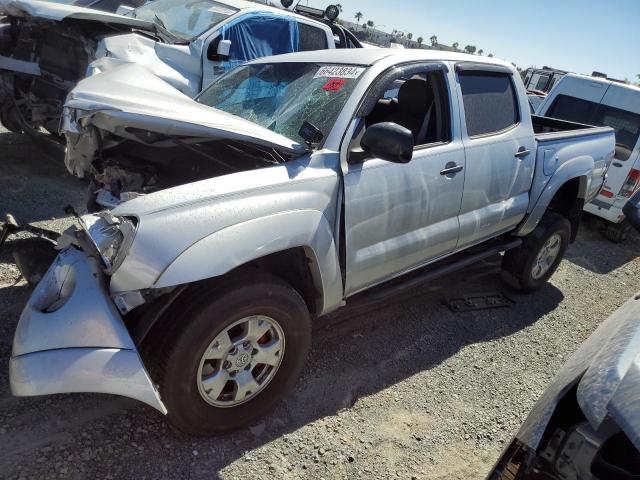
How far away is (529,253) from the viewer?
4516mm

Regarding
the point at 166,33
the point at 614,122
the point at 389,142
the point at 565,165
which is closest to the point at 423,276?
the point at 389,142

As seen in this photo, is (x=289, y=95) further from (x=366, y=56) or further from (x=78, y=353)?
(x=78, y=353)

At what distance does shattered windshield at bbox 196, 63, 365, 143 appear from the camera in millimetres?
2920

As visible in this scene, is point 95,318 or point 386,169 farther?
point 386,169

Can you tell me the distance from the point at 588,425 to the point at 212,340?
4.99ft

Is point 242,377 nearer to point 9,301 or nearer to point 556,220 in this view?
point 9,301

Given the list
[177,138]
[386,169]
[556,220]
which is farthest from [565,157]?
[177,138]

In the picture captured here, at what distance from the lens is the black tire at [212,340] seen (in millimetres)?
2223

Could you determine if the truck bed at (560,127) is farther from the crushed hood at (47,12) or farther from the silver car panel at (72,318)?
the crushed hood at (47,12)

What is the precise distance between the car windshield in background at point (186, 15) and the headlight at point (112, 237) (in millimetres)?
4846

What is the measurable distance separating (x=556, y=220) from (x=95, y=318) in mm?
4030

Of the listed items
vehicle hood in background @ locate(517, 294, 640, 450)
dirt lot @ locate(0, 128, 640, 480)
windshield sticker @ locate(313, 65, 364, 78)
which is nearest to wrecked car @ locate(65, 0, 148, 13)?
dirt lot @ locate(0, 128, 640, 480)

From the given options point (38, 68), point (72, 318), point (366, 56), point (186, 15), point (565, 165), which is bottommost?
point (72, 318)

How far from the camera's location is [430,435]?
2.93 meters
